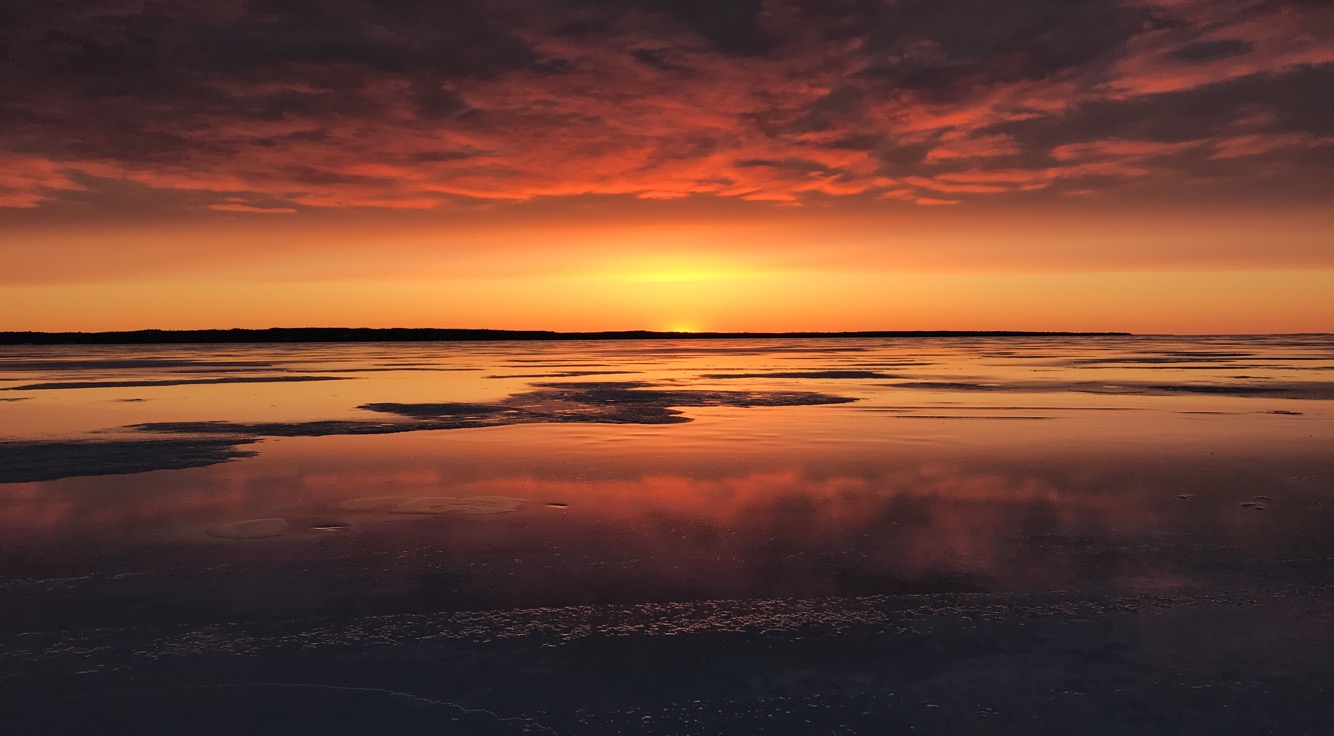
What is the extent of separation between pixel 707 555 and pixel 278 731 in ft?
10.9

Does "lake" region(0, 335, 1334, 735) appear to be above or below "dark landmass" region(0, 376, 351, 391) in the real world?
above

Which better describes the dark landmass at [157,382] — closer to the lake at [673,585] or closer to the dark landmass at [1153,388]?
the lake at [673,585]

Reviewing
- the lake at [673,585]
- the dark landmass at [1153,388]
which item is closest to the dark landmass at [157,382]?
the lake at [673,585]

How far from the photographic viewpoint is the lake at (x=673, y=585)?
4156 mm

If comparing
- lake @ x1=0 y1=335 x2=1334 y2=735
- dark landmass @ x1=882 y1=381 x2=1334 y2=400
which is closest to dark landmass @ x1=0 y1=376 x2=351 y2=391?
lake @ x1=0 y1=335 x2=1334 y2=735

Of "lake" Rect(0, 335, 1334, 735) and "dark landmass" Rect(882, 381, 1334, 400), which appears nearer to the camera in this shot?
"lake" Rect(0, 335, 1334, 735)

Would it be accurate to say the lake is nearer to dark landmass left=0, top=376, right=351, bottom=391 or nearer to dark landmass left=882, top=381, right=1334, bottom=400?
dark landmass left=882, top=381, right=1334, bottom=400

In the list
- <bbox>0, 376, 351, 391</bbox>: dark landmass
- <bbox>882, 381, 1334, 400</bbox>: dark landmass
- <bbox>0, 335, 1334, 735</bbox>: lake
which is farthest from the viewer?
<bbox>0, 376, 351, 391</bbox>: dark landmass

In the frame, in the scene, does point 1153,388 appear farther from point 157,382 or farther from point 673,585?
point 157,382

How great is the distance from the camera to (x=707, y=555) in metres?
6.58

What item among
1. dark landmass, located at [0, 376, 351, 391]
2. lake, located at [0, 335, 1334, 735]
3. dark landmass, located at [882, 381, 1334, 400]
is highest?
dark landmass, located at [882, 381, 1334, 400]

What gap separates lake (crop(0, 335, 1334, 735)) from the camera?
4156 mm

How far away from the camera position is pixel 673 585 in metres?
5.86

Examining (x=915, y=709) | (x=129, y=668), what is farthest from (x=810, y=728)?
(x=129, y=668)
